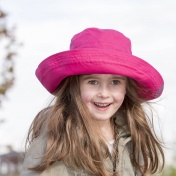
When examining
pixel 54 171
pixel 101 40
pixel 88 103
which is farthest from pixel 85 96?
pixel 54 171

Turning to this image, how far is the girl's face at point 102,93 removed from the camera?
3908 millimetres

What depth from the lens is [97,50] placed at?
3.81m

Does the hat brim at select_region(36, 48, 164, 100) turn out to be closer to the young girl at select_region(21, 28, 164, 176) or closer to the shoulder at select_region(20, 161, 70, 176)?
the young girl at select_region(21, 28, 164, 176)

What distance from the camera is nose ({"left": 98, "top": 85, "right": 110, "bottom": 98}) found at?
12.8 feet

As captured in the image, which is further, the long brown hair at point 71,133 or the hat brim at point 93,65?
the long brown hair at point 71,133

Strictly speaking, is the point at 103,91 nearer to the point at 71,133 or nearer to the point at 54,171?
the point at 71,133

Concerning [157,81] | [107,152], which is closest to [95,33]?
[157,81]

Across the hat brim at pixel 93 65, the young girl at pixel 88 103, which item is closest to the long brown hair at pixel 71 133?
the young girl at pixel 88 103

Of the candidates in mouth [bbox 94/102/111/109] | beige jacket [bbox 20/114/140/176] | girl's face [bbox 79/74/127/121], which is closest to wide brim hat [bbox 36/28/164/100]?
girl's face [bbox 79/74/127/121]

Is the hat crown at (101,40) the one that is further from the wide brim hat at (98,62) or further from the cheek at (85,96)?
the cheek at (85,96)

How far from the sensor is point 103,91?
3.90 m

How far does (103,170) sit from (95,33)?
31.7 inches

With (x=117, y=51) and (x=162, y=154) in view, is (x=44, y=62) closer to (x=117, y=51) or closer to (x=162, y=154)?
(x=117, y=51)

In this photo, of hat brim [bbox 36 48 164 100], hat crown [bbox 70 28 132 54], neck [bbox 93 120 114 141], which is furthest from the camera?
neck [bbox 93 120 114 141]
